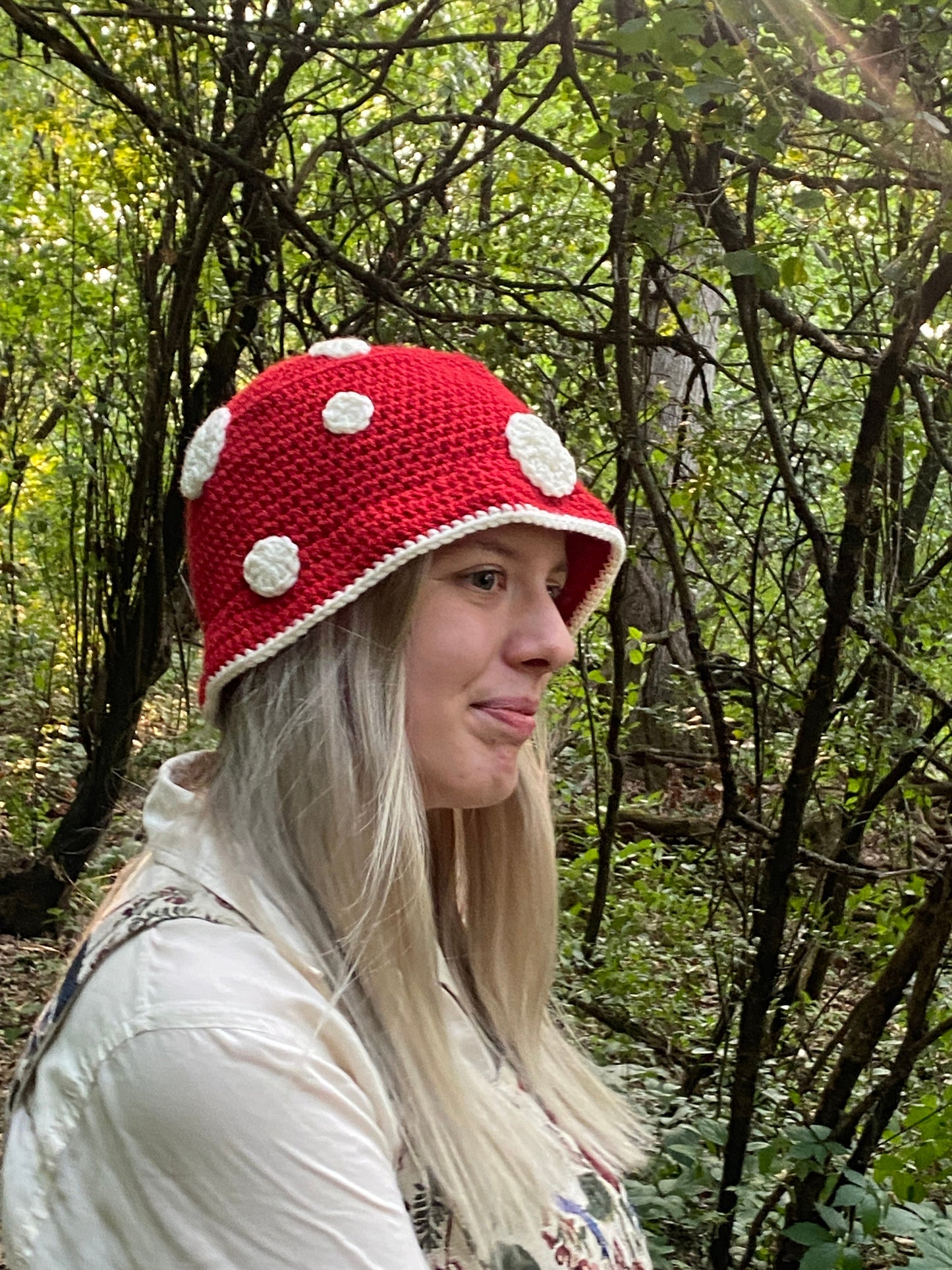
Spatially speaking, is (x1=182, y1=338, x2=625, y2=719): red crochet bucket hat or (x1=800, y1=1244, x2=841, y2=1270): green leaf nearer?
(x1=182, y1=338, x2=625, y2=719): red crochet bucket hat

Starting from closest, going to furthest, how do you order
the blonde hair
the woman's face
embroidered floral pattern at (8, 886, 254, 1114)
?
embroidered floral pattern at (8, 886, 254, 1114)
the blonde hair
the woman's face

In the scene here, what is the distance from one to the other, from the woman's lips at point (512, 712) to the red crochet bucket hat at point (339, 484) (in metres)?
0.18

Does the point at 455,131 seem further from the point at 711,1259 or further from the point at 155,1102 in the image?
the point at 155,1102

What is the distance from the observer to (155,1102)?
0.86 meters

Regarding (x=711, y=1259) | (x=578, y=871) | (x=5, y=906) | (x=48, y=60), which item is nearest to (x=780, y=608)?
(x=578, y=871)

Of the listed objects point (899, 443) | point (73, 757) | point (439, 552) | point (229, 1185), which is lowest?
point (73, 757)

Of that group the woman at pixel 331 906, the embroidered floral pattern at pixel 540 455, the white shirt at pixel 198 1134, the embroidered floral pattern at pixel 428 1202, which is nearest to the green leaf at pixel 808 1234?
the woman at pixel 331 906

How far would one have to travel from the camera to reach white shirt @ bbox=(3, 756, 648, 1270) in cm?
86

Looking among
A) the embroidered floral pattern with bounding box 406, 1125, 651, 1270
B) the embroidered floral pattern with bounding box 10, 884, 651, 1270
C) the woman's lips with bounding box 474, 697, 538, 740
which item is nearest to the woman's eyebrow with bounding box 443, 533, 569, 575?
the woman's lips with bounding box 474, 697, 538, 740

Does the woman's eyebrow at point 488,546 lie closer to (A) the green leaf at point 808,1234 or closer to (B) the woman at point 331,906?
(B) the woman at point 331,906

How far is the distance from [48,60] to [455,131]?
4.13 feet

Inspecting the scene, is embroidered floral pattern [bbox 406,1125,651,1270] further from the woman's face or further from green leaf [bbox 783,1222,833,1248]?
green leaf [bbox 783,1222,833,1248]

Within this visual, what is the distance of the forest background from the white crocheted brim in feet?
2.65

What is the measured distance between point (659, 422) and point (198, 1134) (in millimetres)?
2746
